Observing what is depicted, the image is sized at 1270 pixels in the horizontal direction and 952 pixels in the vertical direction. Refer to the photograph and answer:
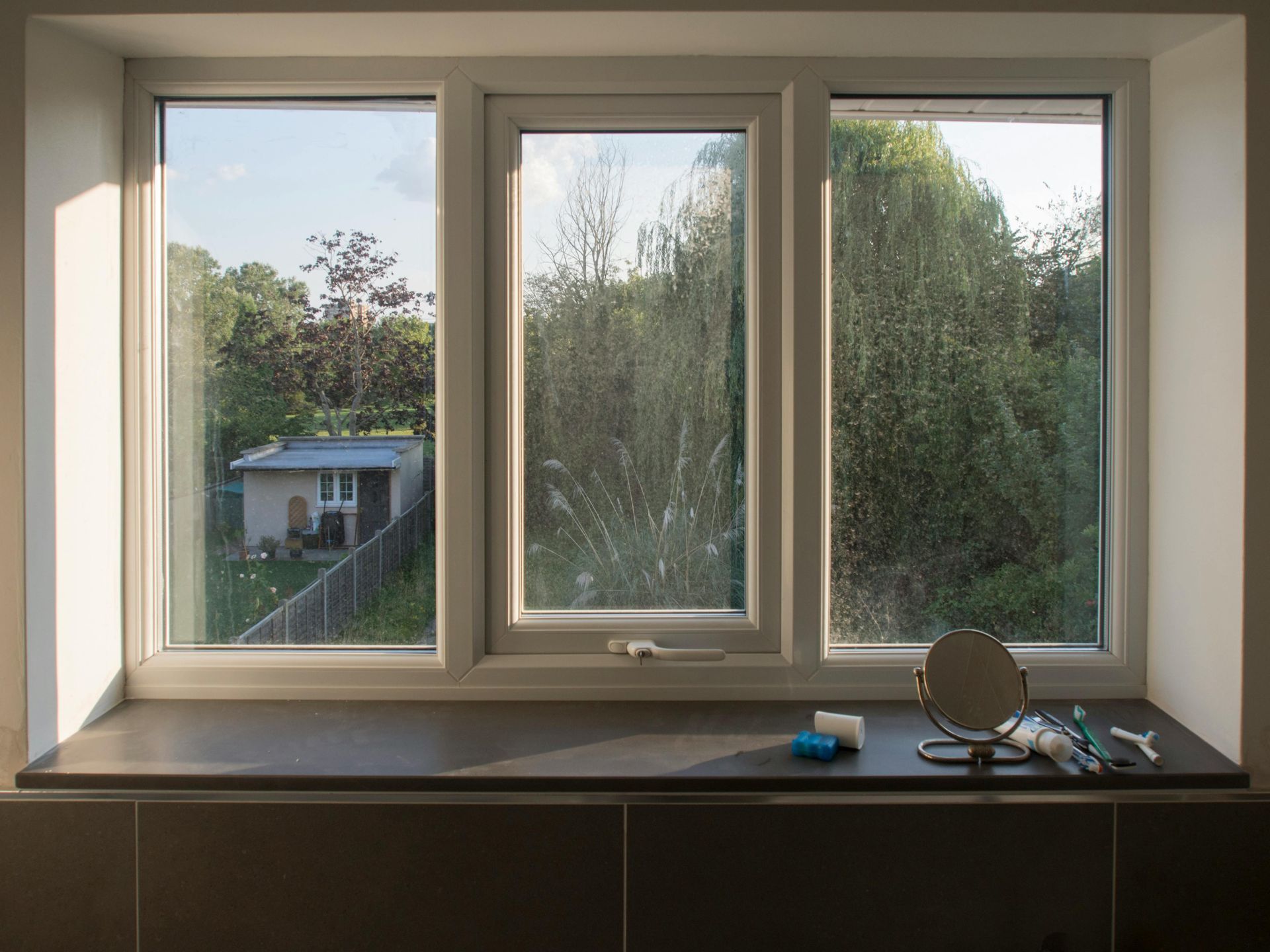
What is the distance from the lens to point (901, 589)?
162 centimetres

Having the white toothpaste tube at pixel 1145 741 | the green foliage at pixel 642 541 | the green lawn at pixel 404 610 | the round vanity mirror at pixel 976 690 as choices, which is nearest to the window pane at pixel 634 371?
the green foliage at pixel 642 541

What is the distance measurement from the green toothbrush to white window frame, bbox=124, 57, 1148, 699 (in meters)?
0.14

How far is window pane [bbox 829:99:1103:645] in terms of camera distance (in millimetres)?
1588

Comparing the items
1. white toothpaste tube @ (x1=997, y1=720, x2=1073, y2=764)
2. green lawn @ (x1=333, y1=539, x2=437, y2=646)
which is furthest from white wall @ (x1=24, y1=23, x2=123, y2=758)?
white toothpaste tube @ (x1=997, y1=720, x2=1073, y2=764)

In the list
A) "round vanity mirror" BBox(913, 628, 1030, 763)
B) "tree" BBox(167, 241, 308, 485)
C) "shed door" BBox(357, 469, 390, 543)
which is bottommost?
"round vanity mirror" BBox(913, 628, 1030, 763)

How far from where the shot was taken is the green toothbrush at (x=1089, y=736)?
131 centimetres

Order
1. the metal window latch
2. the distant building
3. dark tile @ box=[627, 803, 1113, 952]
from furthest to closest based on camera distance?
the distant building < the metal window latch < dark tile @ box=[627, 803, 1113, 952]

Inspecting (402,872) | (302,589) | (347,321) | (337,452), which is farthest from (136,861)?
(347,321)

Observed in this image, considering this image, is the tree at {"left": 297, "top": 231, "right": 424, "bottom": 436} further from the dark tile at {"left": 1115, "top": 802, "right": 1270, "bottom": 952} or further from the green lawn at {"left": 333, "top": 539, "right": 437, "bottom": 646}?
the dark tile at {"left": 1115, "top": 802, "right": 1270, "bottom": 952}

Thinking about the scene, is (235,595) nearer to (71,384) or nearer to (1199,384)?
(71,384)

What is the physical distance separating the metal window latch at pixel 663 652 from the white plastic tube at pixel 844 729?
0.21m

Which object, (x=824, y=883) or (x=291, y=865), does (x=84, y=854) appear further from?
(x=824, y=883)

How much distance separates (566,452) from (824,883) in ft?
2.85

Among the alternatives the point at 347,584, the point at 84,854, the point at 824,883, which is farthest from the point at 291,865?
the point at 824,883
